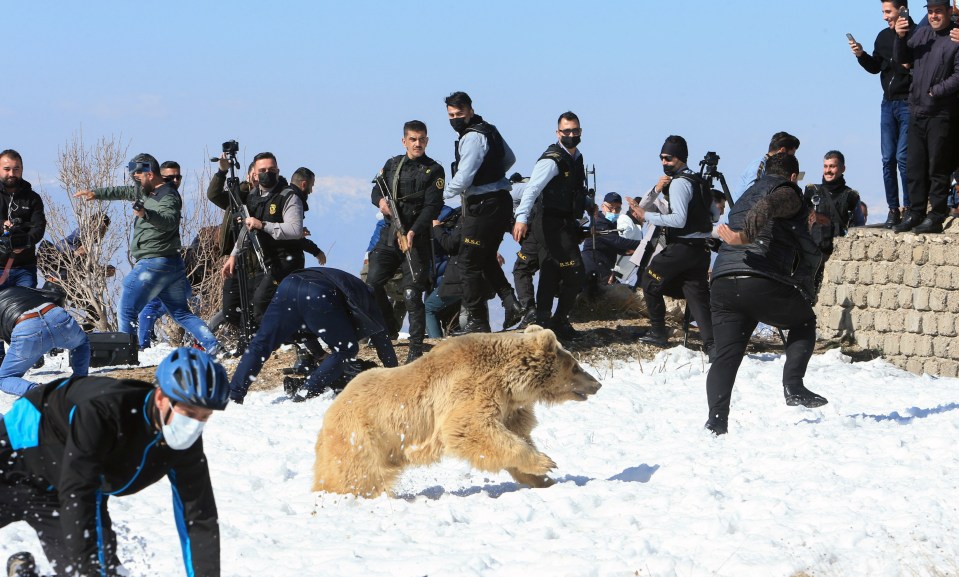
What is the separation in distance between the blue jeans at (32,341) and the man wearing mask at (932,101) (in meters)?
8.35

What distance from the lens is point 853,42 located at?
475 inches

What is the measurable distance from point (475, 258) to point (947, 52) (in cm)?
501

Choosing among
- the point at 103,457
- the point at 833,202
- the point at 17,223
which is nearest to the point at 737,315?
the point at 103,457

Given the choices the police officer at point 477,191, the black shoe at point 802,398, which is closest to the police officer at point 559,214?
the police officer at point 477,191

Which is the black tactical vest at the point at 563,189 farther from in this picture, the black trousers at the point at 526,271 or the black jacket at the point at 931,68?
the black jacket at the point at 931,68

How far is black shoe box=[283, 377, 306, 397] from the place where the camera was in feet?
34.2

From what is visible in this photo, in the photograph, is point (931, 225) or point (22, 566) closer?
point (22, 566)

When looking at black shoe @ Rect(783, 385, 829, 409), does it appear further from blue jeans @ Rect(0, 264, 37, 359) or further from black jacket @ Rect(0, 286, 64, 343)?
blue jeans @ Rect(0, 264, 37, 359)

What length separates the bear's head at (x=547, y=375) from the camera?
6809 mm

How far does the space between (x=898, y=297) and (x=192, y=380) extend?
9939 mm

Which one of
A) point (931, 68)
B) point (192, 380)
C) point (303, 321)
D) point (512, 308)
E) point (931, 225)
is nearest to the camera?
point (192, 380)

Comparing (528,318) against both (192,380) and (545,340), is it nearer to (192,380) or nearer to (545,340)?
(545,340)

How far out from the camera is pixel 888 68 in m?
11.9

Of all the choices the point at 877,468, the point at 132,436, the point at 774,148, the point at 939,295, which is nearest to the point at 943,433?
the point at 877,468
